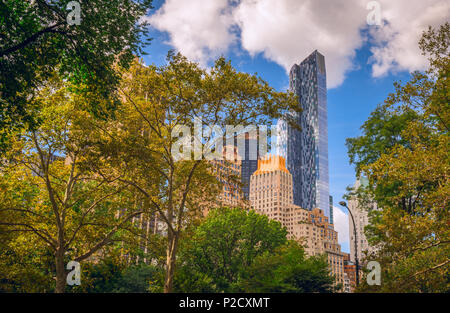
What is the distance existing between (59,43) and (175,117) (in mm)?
7131

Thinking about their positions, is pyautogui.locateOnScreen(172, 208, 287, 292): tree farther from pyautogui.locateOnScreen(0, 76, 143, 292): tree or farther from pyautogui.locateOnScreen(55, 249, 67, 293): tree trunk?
pyautogui.locateOnScreen(55, 249, 67, 293): tree trunk

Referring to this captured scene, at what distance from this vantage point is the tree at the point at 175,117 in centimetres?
1653

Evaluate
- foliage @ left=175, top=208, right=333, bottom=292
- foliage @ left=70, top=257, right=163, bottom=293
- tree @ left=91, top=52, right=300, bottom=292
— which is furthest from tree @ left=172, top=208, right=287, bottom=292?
tree @ left=91, top=52, right=300, bottom=292

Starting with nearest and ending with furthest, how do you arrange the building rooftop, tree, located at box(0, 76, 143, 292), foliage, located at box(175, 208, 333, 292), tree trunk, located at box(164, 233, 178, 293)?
1. foliage, located at box(175, 208, 333, 292)
2. tree trunk, located at box(164, 233, 178, 293)
3. tree, located at box(0, 76, 143, 292)
4. the building rooftop

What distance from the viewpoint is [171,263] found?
1540cm

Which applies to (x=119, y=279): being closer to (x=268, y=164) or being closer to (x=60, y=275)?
(x=60, y=275)

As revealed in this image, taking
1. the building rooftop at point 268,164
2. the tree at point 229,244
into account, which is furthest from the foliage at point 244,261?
the building rooftop at point 268,164

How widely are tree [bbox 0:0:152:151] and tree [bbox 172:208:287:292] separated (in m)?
13.5

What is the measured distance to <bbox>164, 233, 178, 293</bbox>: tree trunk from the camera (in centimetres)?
1491

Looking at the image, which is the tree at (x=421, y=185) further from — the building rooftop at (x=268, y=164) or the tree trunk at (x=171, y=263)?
the building rooftop at (x=268, y=164)

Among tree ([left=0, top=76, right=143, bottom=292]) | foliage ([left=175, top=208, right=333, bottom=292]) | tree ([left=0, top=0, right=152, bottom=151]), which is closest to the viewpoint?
tree ([left=0, top=0, right=152, bottom=151])

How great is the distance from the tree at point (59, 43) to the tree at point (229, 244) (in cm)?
1348
